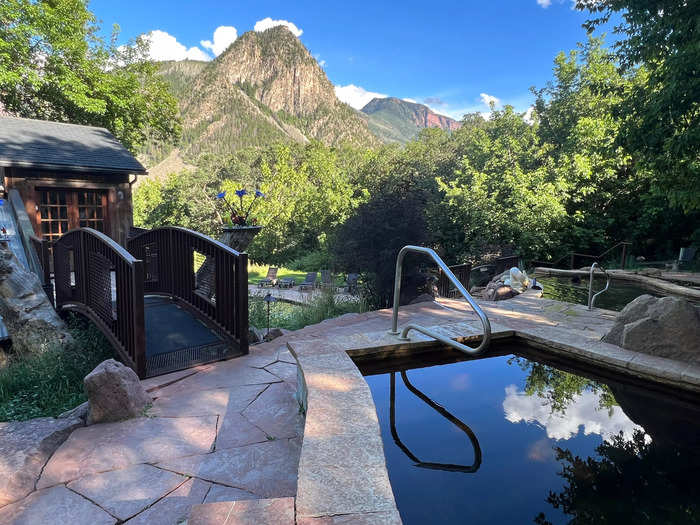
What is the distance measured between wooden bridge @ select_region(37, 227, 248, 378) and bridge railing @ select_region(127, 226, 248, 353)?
1cm

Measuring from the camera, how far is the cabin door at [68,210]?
10.3 metres

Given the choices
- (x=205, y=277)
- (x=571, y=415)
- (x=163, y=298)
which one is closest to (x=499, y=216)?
(x=571, y=415)

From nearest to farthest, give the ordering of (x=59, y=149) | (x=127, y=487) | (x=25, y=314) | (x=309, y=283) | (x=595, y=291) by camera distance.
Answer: (x=127, y=487)
(x=25, y=314)
(x=595, y=291)
(x=59, y=149)
(x=309, y=283)

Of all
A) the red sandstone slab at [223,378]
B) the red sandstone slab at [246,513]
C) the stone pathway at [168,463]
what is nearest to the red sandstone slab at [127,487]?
the stone pathway at [168,463]

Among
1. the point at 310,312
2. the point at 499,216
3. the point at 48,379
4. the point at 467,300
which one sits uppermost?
the point at 499,216

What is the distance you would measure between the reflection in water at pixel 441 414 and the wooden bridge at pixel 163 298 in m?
1.79

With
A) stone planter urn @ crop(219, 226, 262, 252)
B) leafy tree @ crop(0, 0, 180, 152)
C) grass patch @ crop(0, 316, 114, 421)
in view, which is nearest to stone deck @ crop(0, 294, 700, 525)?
grass patch @ crop(0, 316, 114, 421)

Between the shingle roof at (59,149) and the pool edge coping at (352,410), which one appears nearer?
the pool edge coping at (352,410)

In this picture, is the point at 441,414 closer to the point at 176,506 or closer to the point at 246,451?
the point at 246,451

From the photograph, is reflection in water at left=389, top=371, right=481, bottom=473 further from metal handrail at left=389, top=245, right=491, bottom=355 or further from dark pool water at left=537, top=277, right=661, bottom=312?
dark pool water at left=537, top=277, right=661, bottom=312

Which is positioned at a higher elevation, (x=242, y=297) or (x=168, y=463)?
(x=242, y=297)

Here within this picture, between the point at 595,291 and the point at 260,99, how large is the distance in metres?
119

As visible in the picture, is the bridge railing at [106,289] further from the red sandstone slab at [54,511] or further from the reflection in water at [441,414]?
the reflection in water at [441,414]

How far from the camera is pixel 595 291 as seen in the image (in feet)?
Result: 30.9
